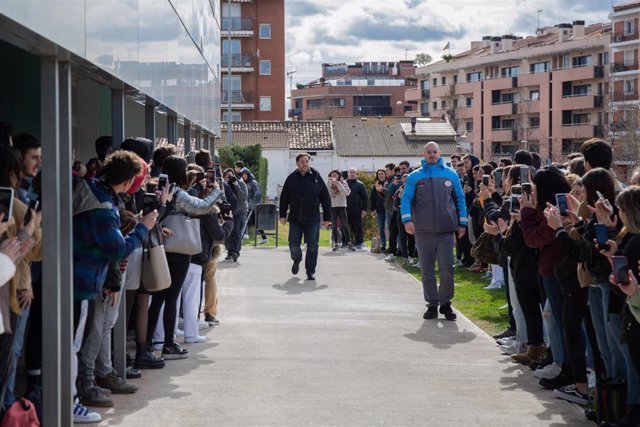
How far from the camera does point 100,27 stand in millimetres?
8234

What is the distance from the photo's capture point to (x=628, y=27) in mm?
96500

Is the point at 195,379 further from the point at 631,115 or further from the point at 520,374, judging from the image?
the point at 631,115

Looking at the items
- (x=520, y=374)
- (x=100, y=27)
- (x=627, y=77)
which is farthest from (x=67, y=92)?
(x=627, y=77)

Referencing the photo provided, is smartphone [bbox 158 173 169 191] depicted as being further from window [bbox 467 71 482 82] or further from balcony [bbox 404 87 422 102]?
balcony [bbox 404 87 422 102]

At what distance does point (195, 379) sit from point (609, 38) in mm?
97133

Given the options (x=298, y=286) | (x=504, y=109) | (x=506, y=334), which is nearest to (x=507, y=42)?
(x=504, y=109)

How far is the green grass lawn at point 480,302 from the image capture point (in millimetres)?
14044

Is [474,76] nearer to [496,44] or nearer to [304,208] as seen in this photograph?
[496,44]

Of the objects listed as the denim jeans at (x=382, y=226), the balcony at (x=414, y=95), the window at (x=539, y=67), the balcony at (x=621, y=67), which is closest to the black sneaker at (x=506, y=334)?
the denim jeans at (x=382, y=226)

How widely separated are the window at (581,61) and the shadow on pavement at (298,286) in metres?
91.8

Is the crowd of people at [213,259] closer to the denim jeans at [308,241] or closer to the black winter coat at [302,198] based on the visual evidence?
the denim jeans at [308,241]

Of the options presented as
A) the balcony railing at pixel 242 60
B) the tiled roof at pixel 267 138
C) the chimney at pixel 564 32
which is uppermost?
the chimney at pixel 564 32

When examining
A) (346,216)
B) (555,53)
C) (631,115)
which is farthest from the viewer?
(555,53)

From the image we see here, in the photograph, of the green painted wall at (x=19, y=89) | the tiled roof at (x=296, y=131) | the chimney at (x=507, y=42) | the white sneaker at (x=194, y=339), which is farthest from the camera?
the chimney at (x=507, y=42)
